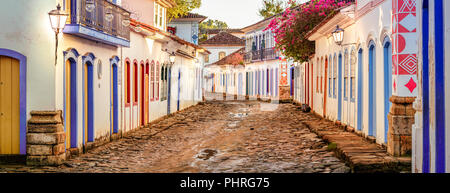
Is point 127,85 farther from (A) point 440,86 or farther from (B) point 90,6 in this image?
(A) point 440,86

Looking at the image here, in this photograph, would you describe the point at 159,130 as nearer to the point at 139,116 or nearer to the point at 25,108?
the point at 139,116

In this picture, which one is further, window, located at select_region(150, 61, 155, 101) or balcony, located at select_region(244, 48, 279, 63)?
balcony, located at select_region(244, 48, 279, 63)

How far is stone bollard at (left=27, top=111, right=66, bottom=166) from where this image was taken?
1096 centimetres

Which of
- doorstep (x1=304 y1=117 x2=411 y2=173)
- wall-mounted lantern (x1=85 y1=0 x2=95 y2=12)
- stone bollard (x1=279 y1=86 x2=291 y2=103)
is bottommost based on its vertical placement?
doorstep (x1=304 y1=117 x2=411 y2=173)

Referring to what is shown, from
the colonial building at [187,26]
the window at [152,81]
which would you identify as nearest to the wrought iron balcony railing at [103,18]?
the window at [152,81]

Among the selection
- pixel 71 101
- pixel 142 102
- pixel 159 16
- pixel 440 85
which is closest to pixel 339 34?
pixel 142 102

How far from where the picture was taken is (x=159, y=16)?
27469 mm

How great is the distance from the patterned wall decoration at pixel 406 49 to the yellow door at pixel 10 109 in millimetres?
7175

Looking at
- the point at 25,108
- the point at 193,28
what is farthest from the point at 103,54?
the point at 193,28

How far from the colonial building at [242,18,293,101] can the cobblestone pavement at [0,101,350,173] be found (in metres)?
19.8

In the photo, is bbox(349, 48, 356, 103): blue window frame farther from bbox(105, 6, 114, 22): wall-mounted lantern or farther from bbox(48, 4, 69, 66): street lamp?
bbox(48, 4, 69, 66): street lamp

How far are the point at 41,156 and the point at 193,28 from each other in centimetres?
3541

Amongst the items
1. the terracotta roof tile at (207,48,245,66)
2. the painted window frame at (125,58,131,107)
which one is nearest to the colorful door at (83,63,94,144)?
the painted window frame at (125,58,131,107)

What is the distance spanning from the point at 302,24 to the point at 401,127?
49.6ft
